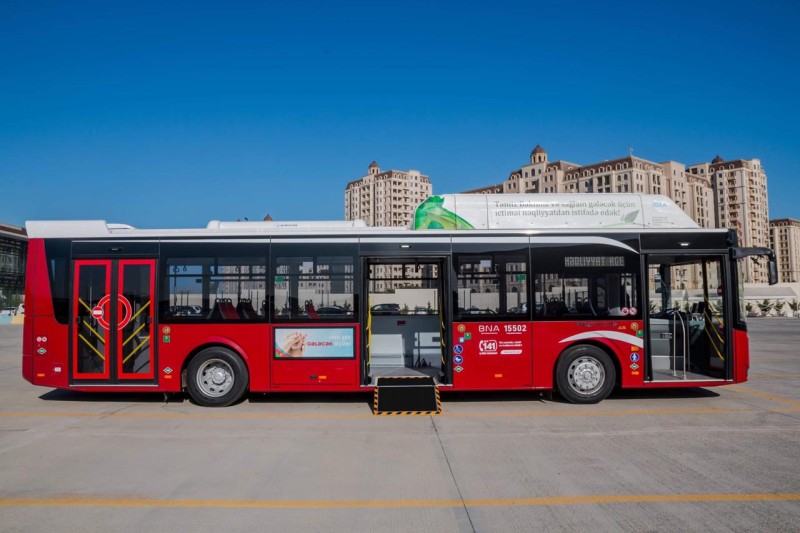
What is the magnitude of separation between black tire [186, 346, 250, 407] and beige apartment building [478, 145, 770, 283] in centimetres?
10546

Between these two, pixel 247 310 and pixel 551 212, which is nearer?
pixel 247 310

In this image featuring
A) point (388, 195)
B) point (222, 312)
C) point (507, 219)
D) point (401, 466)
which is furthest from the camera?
point (388, 195)

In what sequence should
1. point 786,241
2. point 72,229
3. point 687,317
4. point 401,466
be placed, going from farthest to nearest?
point 786,241, point 687,317, point 72,229, point 401,466

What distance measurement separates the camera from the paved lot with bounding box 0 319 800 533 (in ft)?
14.7

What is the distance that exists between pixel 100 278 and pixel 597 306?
28.7ft

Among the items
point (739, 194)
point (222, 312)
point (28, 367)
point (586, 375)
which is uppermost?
point (739, 194)


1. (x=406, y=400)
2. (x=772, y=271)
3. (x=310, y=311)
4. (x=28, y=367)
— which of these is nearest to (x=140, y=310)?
A: (x=28, y=367)

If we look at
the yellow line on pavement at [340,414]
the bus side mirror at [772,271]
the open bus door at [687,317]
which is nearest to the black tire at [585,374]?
the yellow line on pavement at [340,414]

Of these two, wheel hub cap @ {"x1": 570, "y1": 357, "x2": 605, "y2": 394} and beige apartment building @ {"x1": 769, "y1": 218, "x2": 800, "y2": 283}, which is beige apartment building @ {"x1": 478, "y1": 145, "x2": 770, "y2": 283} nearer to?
beige apartment building @ {"x1": 769, "y1": 218, "x2": 800, "y2": 283}

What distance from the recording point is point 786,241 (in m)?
163

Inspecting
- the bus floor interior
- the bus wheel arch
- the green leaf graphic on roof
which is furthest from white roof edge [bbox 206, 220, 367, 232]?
the bus wheel arch

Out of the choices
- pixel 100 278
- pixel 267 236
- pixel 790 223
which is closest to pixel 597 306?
pixel 267 236

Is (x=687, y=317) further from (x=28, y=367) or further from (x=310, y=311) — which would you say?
(x=28, y=367)

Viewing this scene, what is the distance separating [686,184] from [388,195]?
76.8 metres
